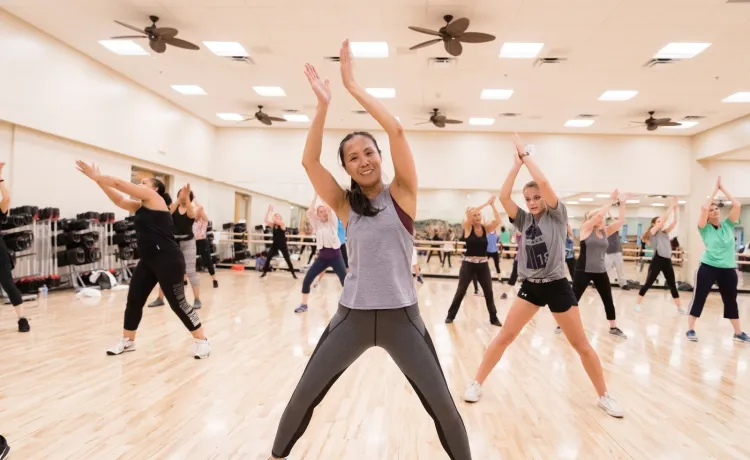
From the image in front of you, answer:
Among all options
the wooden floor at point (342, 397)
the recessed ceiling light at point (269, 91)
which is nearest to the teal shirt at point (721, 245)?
the wooden floor at point (342, 397)

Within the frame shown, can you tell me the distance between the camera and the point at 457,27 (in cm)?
570

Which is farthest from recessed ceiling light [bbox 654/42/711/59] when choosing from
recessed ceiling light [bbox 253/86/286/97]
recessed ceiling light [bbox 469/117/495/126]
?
recessed ceiling light [bbox 253/86/286/97]

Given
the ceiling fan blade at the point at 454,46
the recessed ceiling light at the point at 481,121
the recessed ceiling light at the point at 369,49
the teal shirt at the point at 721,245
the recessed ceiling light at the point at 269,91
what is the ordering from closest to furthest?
the teal shirt at the point at 721,245 < the ceiling fan blade at the point at 454,46 < the recessed ceiling light at the point at 369,49 < the recessed ceiling light at the point at 269,91 < the recessed ceiling light at the point at 481,121

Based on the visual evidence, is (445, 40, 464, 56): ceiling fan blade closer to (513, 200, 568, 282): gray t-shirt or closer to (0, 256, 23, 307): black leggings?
(513, 200, 568, 282): gray t-shirt

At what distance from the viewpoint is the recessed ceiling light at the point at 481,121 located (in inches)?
443

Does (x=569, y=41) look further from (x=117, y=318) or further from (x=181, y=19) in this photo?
(x=117, y=318)

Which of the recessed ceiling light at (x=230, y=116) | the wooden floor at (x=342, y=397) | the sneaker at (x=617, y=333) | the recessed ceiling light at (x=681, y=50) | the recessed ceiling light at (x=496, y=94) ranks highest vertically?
the recessed ceiling light at (x=230, y=116)

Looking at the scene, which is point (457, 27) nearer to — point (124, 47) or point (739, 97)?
point (124, 47)

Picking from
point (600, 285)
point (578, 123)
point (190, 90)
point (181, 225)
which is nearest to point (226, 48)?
point (190, 90)

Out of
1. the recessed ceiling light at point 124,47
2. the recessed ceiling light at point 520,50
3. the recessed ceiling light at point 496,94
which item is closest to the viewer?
the recessed ceiling light at point 520,50

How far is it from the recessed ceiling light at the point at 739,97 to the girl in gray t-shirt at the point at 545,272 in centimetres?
868

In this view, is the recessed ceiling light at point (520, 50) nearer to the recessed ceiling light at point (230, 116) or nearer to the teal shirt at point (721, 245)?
the teal shirt at point (721, 245)

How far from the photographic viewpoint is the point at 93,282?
25.9 feet

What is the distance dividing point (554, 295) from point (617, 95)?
8.04m
